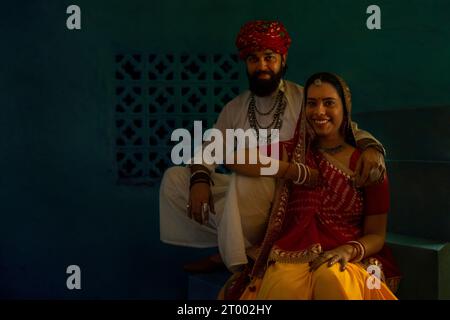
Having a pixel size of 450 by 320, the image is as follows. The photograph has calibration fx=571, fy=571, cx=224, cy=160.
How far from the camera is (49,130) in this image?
→ 3902 mm

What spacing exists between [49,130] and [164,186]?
125 cm

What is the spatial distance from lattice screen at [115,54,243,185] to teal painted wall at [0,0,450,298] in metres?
0.08

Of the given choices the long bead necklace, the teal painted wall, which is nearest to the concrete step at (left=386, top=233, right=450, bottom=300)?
the long bead necklace

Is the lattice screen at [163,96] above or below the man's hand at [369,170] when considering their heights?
above

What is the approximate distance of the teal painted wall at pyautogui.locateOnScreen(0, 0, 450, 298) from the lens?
12.7ft

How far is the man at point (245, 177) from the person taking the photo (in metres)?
2.63

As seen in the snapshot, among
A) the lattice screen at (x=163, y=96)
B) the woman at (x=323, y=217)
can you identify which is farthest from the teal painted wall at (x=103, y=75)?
the woman at (x=323, y=217)

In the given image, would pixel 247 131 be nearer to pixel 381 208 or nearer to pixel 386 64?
pixel 381 208

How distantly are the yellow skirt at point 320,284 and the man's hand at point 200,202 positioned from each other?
54cm

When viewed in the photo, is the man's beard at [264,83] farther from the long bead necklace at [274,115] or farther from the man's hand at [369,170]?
the man's hand at [369,170]

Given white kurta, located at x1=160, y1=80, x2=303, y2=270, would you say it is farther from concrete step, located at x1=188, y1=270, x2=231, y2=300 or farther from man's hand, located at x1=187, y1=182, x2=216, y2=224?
concrete step, located at x1=188, y1=270, x2=231, y2=300

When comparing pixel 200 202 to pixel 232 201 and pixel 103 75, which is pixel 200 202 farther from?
pixel 103 75

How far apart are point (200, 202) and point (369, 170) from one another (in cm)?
85

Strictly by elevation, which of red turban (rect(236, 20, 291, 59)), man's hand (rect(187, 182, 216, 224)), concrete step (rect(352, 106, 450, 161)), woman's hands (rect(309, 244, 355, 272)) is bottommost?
woman's hands (rect(309, 244, 355, 272))
